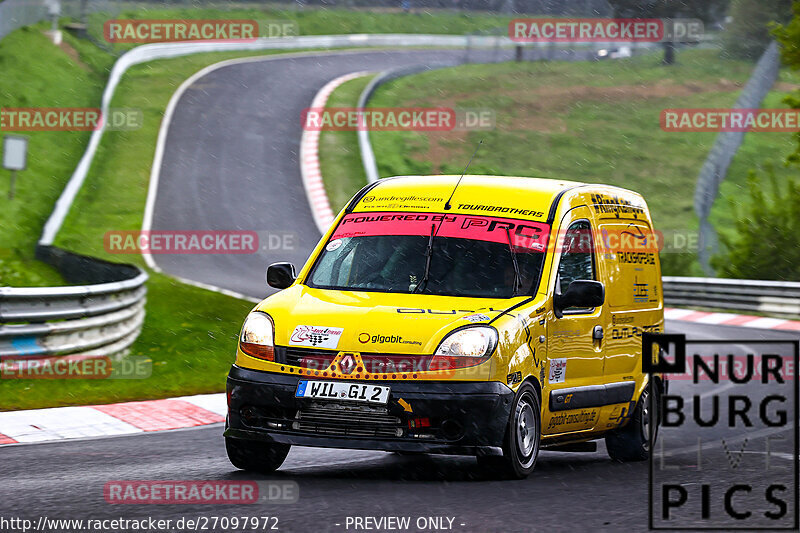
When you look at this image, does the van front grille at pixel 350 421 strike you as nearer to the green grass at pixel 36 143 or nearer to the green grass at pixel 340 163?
the green grass at pixel 36 143

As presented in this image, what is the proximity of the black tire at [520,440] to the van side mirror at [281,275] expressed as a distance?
1929mm

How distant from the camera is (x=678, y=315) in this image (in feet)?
89.9

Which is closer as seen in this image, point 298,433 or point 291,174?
point 298,433

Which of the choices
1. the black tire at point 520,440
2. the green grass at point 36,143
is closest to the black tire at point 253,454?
the black tire at point 520,440

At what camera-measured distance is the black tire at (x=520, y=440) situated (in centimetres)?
766

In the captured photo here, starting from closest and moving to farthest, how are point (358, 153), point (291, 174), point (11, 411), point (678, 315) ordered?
point (11, 411)
point (678, 315)
point (291, 174)
point (358, 153)

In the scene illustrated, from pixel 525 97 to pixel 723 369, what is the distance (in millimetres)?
34403

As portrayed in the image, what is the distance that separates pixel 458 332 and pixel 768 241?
76.0 feet

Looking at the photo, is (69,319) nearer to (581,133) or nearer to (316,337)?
(316,337)

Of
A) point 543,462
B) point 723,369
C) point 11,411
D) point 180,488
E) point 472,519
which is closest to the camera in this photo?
point 472,519

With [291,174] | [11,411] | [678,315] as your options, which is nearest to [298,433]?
[11,411]

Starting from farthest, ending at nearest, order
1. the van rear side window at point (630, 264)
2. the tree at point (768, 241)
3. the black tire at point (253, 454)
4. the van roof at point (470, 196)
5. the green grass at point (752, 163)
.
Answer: the green grass at point (752, 163) → the tree at point (768, 241) → the van rear side window at point (630, 264) → the van roof at point (470, 196) → the black tire at point (253, 454)

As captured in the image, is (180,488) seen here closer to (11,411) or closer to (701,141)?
(11,411)

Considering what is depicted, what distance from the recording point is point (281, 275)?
8742mm
